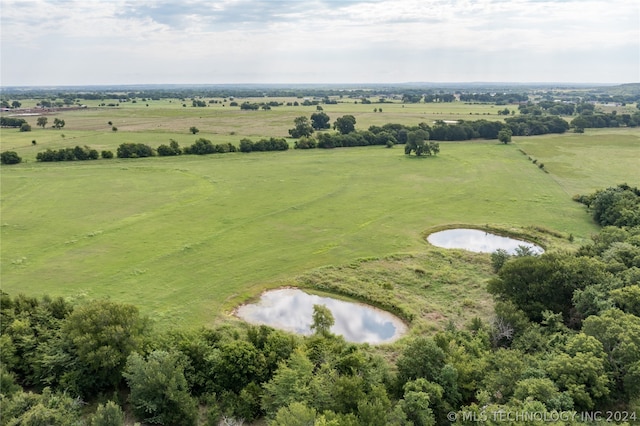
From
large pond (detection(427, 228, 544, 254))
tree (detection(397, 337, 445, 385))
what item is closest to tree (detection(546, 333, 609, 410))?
tree (detection(397, 337, 445, 385))

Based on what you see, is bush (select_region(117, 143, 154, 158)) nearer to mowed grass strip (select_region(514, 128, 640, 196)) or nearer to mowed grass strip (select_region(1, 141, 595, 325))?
mowed grass strip (select_region(1, 141, 595, 325))

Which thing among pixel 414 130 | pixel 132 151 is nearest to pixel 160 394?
pixel 132 151

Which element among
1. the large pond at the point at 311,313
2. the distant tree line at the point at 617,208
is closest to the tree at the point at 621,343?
the large pond at the point at 311,313

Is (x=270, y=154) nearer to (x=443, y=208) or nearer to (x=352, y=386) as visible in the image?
(x=443, y=208)

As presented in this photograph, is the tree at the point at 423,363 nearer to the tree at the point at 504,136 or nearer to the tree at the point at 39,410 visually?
the tree at the point at 39,410

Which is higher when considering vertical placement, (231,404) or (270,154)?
(270,154)

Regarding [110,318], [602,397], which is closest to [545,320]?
[602,397]
